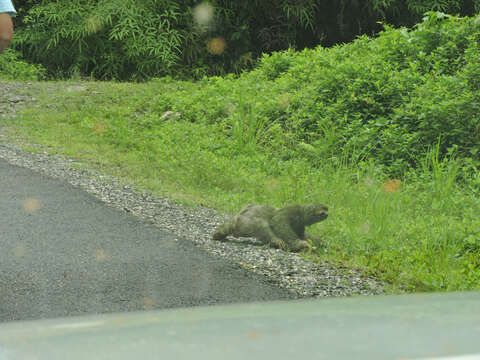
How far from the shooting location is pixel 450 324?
0.94m

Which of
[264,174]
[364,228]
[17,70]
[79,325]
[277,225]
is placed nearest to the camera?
[79,325]

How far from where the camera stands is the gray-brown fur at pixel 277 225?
4418 millimetres

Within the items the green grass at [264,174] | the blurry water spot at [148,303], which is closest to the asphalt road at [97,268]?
the blurry water spot at [148,303]

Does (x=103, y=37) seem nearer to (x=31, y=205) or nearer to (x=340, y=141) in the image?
(x=340, y=141)

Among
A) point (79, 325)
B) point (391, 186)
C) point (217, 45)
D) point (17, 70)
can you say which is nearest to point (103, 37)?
point (17, 70)

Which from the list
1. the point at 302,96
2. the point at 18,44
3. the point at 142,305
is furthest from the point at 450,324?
the point at 18,44

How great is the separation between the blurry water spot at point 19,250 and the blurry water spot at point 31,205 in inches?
35.9

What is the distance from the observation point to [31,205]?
5305 mm

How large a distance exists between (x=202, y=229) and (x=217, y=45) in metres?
9.29

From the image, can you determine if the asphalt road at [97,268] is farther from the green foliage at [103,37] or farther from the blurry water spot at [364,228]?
the green foliage at [103,37]

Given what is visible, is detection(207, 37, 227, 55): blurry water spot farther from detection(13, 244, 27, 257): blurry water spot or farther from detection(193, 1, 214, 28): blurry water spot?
detection(13, 244, 27, 257): blurry water spot

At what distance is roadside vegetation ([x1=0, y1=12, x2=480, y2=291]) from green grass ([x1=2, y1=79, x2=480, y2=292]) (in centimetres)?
2

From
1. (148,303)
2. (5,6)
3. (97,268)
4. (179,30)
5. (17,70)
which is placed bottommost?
(17,70)

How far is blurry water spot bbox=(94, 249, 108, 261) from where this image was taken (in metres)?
4.05
